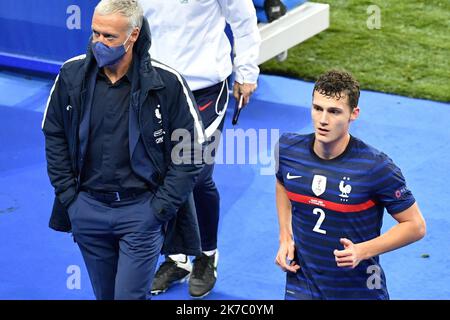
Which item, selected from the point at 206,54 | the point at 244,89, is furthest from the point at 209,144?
the point at 206,54

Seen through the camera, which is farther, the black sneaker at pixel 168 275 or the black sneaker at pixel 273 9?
the black sneaker at pixel 273 9

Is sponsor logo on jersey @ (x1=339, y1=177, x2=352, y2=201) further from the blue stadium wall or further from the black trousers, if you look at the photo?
the blue stadium wall

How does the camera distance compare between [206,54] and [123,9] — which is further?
[206,54]

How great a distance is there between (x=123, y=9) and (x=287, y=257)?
1.40m

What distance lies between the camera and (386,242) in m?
4.60

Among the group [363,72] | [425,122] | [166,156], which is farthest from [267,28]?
[166,156]

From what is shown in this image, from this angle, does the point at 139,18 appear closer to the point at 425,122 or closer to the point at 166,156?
the point at 166,156

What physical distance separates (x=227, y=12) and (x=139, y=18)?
3.98ft

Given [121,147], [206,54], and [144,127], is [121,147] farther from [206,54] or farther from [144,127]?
[206,54]

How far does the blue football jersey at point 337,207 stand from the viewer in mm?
4648

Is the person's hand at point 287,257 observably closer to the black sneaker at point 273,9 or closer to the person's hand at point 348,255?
the person's hand at point 348,255

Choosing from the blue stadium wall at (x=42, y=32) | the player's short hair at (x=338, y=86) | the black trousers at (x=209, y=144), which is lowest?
the blue stadium wall at (x=42, y=32)

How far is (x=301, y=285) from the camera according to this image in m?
4.84

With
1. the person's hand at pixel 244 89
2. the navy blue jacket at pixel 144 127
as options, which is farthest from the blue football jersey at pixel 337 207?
the person's hand at pixel 244 89
